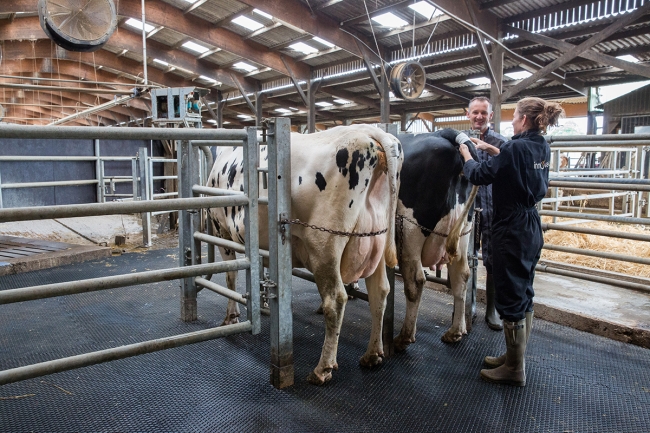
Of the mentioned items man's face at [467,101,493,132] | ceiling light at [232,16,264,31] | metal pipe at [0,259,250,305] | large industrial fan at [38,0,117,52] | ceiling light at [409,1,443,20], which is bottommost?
metal pipe at [0,259,250,305]

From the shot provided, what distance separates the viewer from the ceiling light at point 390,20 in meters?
9.23

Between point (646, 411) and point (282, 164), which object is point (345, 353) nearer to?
point (282, 164)

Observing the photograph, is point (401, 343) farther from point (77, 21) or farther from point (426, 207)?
point (77, 21)

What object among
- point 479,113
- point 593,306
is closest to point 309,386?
point 479,113

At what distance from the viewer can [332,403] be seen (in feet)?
8.26

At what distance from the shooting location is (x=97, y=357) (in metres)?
2.01

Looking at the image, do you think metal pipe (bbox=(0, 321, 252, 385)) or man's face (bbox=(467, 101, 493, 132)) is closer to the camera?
metal pipe (bbox=(0, 321, 252, 385))

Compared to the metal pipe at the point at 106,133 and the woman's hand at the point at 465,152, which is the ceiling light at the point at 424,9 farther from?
the metal pipe at the point at 106,133

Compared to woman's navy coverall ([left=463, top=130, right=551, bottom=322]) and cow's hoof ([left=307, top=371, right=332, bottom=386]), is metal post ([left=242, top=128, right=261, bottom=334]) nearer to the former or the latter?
cow's hoof ([left=307, top=371, right=332, bottom=386])

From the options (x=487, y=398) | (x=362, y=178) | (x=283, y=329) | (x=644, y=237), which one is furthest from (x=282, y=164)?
(x=644, y=237)

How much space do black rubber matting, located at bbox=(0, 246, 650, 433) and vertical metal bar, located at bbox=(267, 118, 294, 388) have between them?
16 centimetres

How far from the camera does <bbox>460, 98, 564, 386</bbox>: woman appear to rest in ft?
8.59

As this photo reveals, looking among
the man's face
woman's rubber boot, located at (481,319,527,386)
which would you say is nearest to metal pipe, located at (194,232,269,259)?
woman's rubber boot, located at (481,319,527,386)

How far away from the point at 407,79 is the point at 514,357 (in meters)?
6.89
